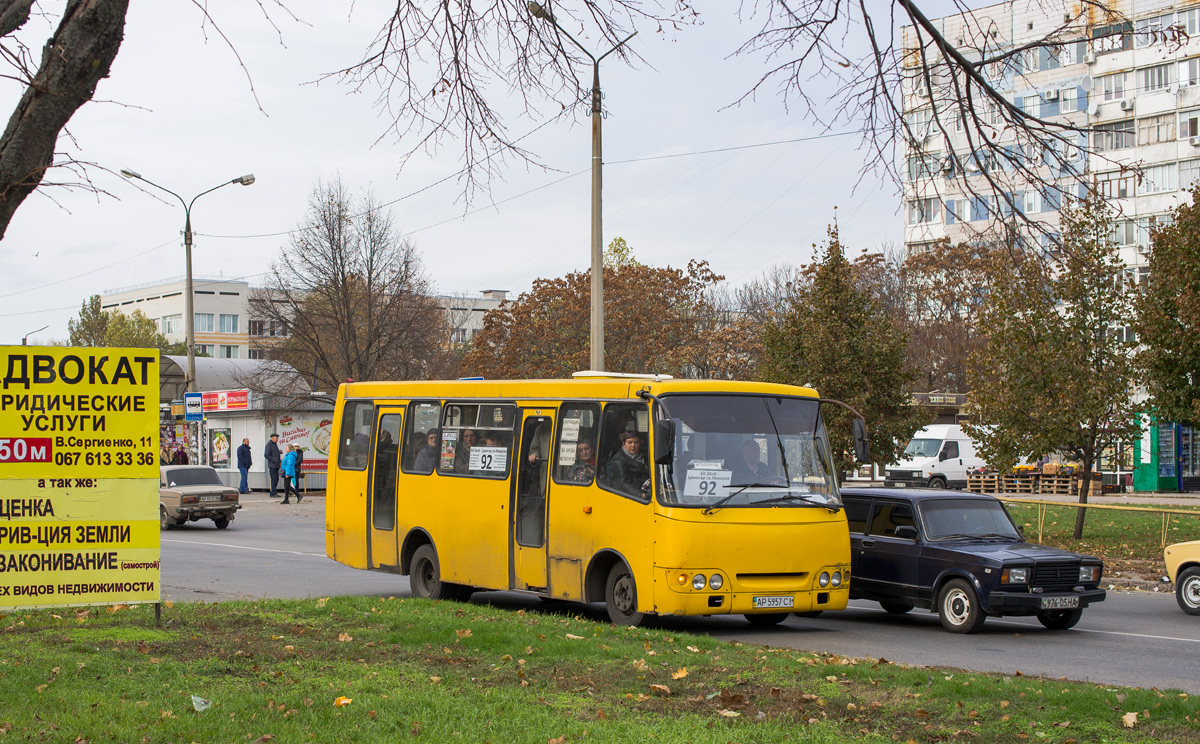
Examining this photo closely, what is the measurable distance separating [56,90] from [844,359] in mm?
23712

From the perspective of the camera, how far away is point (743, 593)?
12125mm

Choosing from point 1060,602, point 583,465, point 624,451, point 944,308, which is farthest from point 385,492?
point 944,308

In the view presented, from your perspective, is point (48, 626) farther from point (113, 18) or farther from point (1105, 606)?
point (1105, 606)

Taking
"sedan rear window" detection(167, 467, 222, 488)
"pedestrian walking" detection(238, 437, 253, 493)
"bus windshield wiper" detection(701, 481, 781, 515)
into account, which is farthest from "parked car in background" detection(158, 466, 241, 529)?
"bus windshield wiper" detection(701, 481, 781, 515)

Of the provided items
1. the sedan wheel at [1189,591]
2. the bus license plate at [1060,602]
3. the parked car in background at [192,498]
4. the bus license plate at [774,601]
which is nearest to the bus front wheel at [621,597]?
the bus license plate at [774,601]

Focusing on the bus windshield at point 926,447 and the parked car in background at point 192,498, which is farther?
the bus windshield at point 926,447

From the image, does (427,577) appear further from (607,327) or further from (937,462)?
(607,327)

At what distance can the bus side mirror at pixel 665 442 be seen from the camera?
1189cm

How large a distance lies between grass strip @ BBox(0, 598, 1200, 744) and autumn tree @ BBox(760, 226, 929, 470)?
58.6ft

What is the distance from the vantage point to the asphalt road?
35.2 ft

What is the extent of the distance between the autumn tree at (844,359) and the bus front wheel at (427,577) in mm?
13966

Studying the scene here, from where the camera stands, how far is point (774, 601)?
12.2 meters

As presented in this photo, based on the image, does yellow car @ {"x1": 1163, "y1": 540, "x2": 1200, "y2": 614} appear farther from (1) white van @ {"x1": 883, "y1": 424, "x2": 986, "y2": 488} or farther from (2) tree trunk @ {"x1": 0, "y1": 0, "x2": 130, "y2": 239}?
(1) white van @ {"x1": 883, "y1": 424, "x2": 986, "y2": 488}

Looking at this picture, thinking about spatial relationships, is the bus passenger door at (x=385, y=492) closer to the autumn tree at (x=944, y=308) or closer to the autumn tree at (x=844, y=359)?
the autumn tree at (x=844, y=359)
